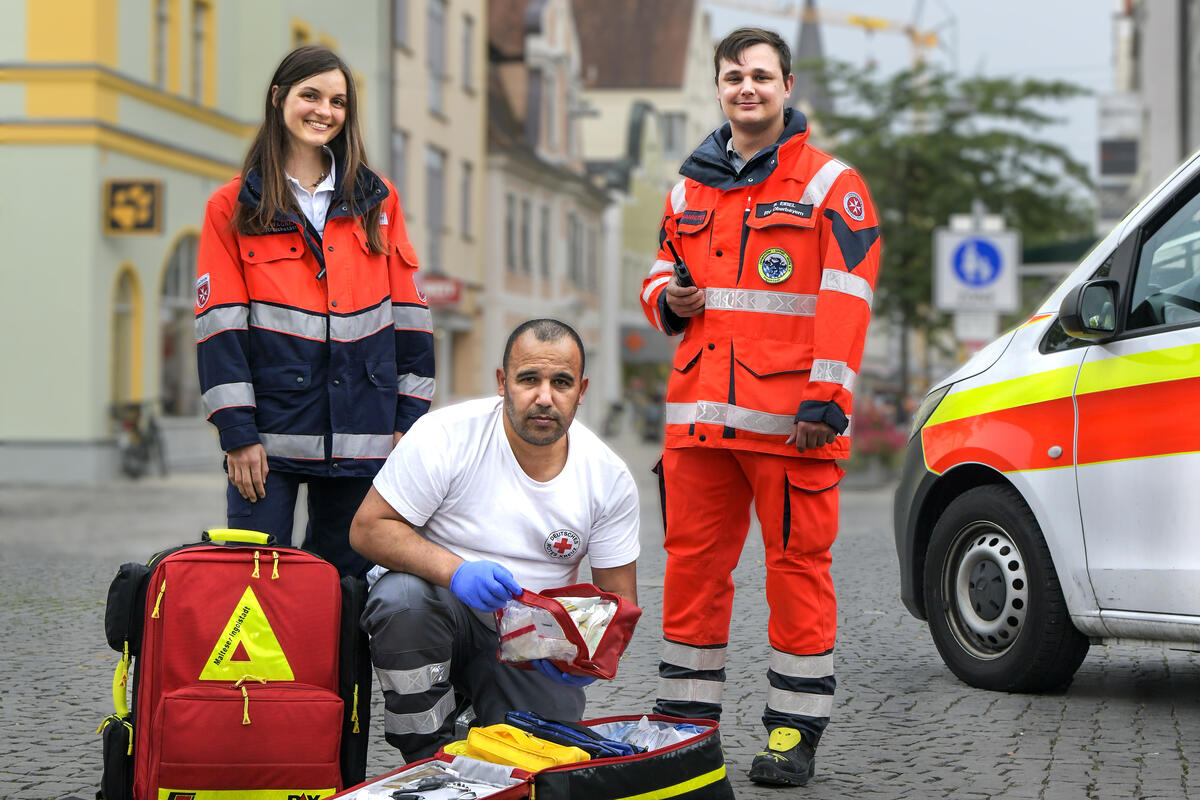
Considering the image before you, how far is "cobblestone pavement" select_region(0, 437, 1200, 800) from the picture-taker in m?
5.02

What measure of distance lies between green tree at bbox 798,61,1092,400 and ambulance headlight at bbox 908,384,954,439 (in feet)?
96.1

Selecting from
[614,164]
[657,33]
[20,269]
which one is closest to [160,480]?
[20,269]

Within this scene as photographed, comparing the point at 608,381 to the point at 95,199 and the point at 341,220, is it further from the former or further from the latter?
the point at 341,220

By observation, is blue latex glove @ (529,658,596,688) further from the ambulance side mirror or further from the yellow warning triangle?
Result: the ambulance side mirror

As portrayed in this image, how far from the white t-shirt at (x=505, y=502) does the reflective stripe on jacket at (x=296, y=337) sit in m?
0.44

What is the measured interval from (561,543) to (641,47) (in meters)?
71.9

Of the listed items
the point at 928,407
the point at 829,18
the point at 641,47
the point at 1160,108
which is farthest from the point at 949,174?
the point at 829,18

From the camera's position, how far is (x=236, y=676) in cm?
425

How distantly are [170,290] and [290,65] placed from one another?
23210mm

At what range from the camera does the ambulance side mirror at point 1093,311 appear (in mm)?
5906

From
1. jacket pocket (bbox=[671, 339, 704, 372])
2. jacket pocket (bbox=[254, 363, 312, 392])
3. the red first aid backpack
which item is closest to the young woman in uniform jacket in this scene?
jacket pocket (bbox=[254, 363, 312, 392])

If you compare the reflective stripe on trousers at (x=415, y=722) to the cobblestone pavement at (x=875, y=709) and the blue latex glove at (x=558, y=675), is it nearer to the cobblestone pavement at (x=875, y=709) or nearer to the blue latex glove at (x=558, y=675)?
the blue latex glove at (x=558, y=675)

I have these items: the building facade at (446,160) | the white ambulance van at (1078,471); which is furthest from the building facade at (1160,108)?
the white ambulance van at (1078,471)

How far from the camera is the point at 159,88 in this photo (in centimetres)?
2692
